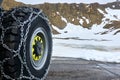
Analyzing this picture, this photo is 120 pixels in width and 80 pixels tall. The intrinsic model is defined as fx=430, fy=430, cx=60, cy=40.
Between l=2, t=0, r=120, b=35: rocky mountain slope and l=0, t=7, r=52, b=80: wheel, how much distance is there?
2366 inches

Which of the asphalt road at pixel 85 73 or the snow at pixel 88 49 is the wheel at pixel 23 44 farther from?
the snow at pixel 88 49

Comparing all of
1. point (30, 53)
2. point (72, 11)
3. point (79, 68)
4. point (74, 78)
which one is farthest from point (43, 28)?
point (72, 11)

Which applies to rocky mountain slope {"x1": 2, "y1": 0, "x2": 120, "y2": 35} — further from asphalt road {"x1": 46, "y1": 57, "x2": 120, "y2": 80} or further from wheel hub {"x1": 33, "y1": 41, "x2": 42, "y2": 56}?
wheel hub {"x1": 33, "y1": 41, "x2": 42, "y2": 56}

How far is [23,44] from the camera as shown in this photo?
3.59 meters

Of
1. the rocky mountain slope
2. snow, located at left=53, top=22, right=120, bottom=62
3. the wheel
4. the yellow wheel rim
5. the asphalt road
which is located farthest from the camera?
the rocky mountain slope

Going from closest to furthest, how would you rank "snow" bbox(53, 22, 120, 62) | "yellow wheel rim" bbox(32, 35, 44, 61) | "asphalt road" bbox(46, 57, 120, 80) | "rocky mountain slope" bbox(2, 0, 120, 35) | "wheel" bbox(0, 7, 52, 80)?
"wheel" bbox(0, 7, 52, 80) < "yellow wheel rim" bbox(32, 35, 44, 61) < "asphalt road" bbox(46, 57, 120, 80) < "snow" bbox(53, 22, 120, 62) < "rocky mountain slope" bbox(2, 0, 120, 35)

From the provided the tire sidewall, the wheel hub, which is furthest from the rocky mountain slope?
the wheel hub

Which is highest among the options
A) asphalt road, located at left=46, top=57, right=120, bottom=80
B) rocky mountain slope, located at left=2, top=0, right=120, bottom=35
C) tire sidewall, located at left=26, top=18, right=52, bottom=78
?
rocky mountain slope, located at left=2, top=0, right=120, bottom=35

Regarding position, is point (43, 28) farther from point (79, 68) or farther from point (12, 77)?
point (79, 68)

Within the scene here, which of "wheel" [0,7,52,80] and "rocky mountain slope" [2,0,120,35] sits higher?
"rocky mountain slope" [2,0,120,35]

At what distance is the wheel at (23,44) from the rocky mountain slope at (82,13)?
60.1m

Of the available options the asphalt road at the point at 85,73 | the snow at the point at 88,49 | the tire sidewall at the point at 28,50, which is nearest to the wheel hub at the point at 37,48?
the tire sidewall at the point at 28,50

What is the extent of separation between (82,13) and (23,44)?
2874 inches

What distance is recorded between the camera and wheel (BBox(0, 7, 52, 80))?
355 cm
